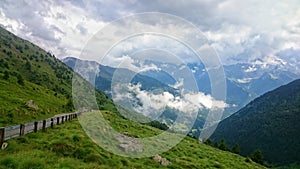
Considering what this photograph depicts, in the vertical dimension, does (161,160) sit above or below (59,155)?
below

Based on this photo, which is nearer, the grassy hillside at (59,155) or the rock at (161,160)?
the grassy hillside at (59,155)

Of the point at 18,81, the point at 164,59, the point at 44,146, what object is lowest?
the point at 44,146

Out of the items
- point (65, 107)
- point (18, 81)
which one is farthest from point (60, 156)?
point (18, 81)

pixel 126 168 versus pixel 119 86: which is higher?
pixel 119 86

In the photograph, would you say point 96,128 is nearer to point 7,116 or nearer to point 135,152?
point 135,152

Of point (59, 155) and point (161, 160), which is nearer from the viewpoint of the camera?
point (59, 155)

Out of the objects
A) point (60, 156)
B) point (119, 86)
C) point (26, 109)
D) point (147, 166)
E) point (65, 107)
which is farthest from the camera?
point (65, 107)

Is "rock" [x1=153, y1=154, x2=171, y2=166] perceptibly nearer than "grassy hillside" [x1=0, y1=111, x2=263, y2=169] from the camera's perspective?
No

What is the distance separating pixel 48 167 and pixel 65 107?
94429 millimetres

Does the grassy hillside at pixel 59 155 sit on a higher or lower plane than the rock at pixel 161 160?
higher

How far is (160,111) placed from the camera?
2492 centimetres

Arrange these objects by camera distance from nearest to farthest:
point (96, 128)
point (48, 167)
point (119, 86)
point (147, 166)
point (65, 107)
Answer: point (48, 167)
point (119, 86)
point (147, 166)
point (96, 128)
point (65, 107)

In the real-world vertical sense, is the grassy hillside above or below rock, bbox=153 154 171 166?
above

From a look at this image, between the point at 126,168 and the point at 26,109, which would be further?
the point at 26,109
